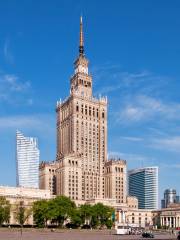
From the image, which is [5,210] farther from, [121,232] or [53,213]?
[121,232]

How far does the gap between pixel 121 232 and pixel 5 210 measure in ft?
184

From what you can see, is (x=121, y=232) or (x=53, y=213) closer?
(x=121, y=232)

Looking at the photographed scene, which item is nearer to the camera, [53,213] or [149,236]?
[149,236]

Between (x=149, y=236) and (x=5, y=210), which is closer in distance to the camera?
(x=149, y=236)

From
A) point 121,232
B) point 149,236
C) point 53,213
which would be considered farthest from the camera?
point 53,213

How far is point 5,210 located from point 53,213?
1919cm

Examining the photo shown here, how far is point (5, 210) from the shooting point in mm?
199250

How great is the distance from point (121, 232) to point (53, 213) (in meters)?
42.5

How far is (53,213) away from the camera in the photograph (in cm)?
19900

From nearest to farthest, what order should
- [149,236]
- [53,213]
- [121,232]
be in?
[149,236] < [121,232] < [53,213]

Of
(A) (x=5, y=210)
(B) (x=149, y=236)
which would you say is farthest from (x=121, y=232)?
(A) (x=5, y=210)

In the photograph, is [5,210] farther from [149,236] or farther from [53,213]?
[149,236]

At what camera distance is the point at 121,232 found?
16462 centimetres

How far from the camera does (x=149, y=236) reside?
133375 millimetres
